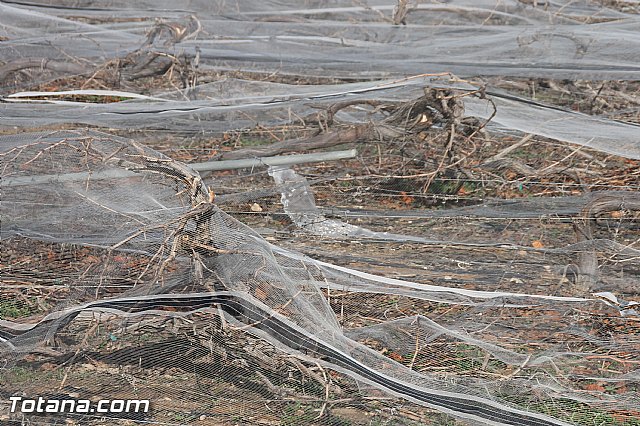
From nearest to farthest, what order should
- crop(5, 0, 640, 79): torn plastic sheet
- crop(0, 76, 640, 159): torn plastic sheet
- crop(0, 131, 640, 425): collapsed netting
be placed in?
1. crop(0, 131, 640, 425): collapsed netting
2. crop(0, 76, 640, 159): torn plastic sheet
3. crop(5, 0, 640, 79): torn plastic sheet

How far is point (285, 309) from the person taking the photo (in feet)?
9.87

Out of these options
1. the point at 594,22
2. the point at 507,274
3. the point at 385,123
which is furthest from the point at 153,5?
the point at 507,274

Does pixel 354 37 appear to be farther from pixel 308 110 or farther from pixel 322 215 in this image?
pixel 322 215

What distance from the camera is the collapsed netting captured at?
2.83 metres

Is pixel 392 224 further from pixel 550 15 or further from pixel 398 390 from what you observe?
pixel 550 15

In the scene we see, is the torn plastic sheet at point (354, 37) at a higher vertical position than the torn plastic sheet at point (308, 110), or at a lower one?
higher

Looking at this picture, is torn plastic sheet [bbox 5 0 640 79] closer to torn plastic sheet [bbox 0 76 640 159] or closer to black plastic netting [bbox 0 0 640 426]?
black plastic netting [bbox 0 0 640 426]

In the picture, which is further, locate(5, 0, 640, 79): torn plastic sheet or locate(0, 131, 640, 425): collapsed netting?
locate(5, 0, 640, 79): torn plastic sheet

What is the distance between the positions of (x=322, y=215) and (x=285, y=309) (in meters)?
1.57

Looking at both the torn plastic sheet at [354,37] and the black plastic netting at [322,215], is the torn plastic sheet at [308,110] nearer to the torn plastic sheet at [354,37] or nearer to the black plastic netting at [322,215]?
the black plastic netting at [322,215]

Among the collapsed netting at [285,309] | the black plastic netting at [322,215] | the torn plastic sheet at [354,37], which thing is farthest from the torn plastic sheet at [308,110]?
the collapsed netting at [285,309]

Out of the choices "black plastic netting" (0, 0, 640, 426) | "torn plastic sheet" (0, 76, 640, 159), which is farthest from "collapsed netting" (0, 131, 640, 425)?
"torn plastic sheet" (0, 76, 640, 159)

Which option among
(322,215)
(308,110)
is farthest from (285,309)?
(308,110)

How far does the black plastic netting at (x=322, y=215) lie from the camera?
2.91 meters
